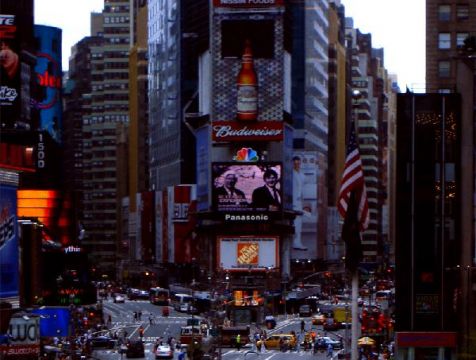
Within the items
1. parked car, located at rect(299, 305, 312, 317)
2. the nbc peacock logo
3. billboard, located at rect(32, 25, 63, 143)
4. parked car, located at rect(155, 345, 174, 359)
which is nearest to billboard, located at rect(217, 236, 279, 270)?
the nbc peacock logo

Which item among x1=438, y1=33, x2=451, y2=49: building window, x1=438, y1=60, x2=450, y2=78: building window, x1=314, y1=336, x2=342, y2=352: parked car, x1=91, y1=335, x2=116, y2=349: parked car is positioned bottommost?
x1=91, y1=335, x2=116, y2=349: parked car

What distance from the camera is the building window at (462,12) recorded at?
80.7 m

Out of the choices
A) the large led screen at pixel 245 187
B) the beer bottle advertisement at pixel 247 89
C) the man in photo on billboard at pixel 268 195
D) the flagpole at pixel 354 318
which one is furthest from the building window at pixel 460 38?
the beer bottle advertisement at pixel 247 89

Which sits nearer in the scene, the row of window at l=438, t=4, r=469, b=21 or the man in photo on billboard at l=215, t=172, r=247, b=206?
the row of window at l=438, t=4, r=469, b=21

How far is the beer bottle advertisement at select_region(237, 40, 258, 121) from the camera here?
160 metres

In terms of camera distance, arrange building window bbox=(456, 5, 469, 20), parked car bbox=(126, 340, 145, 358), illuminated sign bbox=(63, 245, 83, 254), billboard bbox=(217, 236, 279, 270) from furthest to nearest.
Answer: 1. billboard bbox=(217, 236, 279, 270)
2. illuminated sign bbox=(63, 245, 83, 254)
3. parked car bbox=(126, 340, 145, 358)
4. building window bbox=(456, 5, 469, 20)

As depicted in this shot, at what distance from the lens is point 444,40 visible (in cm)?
8069

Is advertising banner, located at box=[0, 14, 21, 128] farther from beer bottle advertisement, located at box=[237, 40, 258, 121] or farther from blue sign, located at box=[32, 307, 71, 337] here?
beer bottle advertisement, located at box=[237, 40, 258, 121]

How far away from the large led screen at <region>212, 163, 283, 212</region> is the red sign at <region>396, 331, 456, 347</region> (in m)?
87.1

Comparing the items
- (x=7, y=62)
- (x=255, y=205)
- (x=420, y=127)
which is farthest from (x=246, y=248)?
(x=420, y=127)

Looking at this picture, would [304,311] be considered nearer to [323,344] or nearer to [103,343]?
[103,343]

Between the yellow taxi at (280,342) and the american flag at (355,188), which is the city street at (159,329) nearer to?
the yellow taxi at (280,342)

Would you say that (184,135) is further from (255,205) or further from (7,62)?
(7,62)

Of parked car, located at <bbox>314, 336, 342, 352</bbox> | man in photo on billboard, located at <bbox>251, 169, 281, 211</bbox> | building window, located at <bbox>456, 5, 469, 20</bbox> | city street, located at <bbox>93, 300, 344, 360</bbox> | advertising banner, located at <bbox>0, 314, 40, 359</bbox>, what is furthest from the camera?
man in photo on billboard, located at <bbox>251, 169, 281, 211</bbox>
